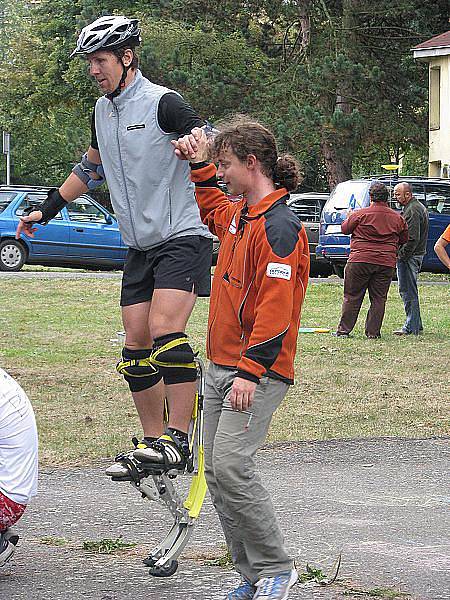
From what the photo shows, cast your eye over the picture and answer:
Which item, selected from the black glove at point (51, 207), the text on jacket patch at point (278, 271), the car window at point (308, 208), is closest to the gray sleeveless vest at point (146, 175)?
the black glove at point (51, 207)

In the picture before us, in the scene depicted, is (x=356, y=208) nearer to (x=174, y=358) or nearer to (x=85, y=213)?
(x=85, y=213)

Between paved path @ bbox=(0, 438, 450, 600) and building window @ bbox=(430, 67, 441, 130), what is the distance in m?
30.6

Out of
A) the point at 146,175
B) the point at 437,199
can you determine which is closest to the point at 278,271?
the point at 146,175

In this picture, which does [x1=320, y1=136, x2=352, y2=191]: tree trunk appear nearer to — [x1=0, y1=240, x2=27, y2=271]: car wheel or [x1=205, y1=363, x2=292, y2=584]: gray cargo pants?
[x1=0, y1=240, x2=27, y2=271]: car wheel

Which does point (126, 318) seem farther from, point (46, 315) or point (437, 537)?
point (46, 315)

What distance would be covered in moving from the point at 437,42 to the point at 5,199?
16.2 metres

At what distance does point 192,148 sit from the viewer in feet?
16.7

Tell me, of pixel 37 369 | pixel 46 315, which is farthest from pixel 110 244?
pixel 37 369

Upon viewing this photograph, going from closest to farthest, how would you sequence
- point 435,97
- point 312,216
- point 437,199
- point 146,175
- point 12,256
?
1. point 146,175
2. point 437,199
3. point 12,256
4. point 312,216
5. point 435,97

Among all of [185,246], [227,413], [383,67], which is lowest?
[227,413]

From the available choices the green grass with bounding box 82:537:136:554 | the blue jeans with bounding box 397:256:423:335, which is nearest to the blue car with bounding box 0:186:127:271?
the blue jeans with bounding box 397:256:423:335

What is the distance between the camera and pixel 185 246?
551 cm

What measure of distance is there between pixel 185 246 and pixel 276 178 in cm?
91

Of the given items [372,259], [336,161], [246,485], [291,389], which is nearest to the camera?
[246,485]
